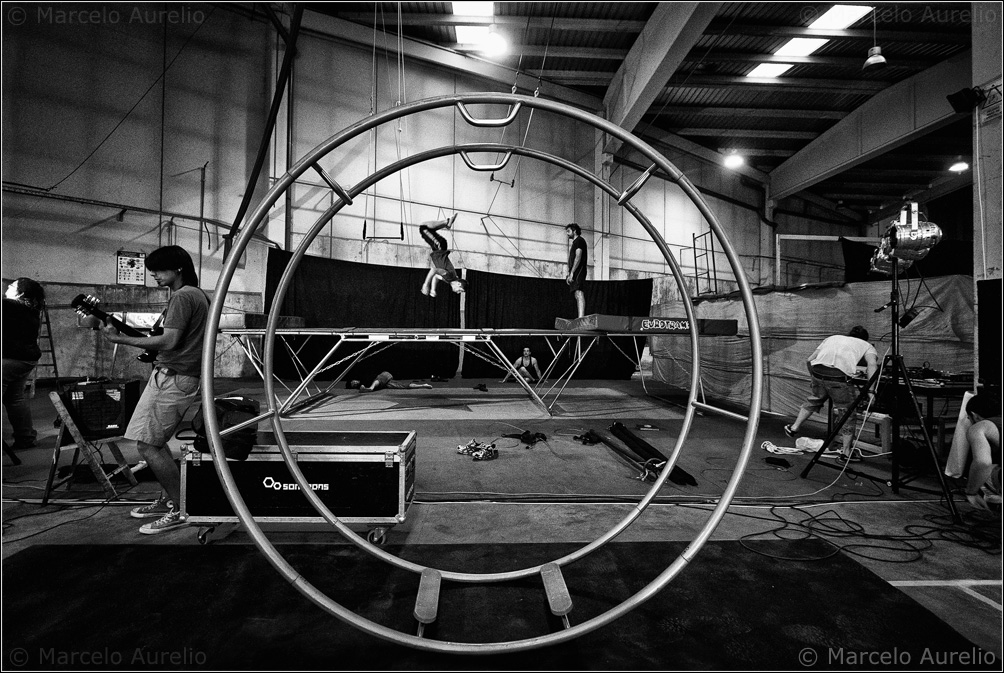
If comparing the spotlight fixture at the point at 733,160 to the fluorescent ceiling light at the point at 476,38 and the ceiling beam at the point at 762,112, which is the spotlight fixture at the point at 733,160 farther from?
the fluorescent ceiling light at the point at 476,38

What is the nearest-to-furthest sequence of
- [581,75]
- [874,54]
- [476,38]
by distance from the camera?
1. [874,54]
2. [476,38]
3. [581,75]

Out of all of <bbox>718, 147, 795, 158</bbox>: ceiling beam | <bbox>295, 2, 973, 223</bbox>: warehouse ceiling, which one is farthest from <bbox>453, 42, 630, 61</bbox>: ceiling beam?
<bbox>718, 147, 795, 158</bbox>: ceiling beam

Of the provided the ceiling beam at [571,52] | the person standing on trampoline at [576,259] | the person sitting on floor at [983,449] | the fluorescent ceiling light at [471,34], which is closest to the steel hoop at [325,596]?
the person sitting on floor at [983,449]

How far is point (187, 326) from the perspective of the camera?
2.56 meters

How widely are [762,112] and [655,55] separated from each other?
501 centimetres

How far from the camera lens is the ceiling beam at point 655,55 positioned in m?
7.20

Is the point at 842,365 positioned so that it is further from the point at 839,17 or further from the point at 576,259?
the point at 839,17

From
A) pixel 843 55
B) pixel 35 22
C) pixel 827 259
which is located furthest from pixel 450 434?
pixel 827 259

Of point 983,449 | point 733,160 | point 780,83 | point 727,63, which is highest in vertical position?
point 727,63

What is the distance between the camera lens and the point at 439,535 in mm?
2402

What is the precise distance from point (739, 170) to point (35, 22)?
17388mm

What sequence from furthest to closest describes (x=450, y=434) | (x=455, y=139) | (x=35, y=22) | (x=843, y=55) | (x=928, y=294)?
(x=455, y=139) → (x=843, y=55) → (x=35, y=22) → (x=928, y=294) → (x=450, y=434)

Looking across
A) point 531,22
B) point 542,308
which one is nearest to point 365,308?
point 542,308

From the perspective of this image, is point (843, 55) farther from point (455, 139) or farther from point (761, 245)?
point (455, 139)
